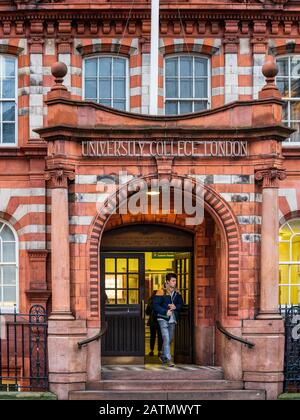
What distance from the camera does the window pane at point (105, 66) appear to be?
765 inches

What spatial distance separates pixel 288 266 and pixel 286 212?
4.22ft

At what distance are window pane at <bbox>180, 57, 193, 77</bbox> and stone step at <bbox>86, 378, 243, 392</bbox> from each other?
23.9ft

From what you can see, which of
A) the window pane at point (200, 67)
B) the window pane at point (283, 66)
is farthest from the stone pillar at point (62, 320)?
the window pane at point (283, 66)

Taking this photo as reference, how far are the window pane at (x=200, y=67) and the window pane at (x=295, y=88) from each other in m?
2.08

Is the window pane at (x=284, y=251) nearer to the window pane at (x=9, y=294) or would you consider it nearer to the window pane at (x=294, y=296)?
the window pane at (x=294, y=296)

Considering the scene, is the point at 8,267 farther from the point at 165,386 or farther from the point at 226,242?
the point at 226,242

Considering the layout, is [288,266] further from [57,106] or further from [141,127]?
[57,106]

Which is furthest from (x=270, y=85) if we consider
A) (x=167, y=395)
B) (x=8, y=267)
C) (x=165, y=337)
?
(x=8, y=267)

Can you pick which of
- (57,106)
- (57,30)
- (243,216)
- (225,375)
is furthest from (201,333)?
(57,30)

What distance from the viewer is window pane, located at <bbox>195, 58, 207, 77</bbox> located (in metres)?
19.5

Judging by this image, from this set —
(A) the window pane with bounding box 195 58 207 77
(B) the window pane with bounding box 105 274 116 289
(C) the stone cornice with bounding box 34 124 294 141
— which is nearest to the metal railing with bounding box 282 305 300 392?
(C) the stone cornice with bounding box 34 124 294 141

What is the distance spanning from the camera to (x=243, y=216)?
16500 millimetres

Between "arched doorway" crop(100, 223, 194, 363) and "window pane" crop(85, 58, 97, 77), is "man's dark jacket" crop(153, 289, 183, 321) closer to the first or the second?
"arched doorway" crop(100, 223, 194, 363)

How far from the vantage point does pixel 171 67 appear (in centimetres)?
1950
